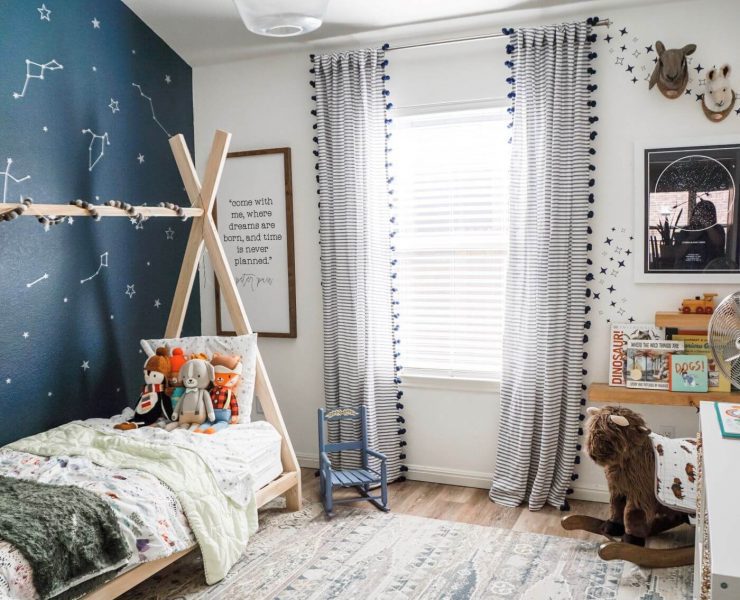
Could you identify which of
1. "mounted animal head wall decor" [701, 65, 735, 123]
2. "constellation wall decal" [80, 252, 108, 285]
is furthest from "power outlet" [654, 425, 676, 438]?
"constellation wall decal" [80, 252, 108, 285]

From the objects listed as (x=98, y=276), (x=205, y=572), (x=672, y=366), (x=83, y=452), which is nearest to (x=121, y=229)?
(x=98, y=276)

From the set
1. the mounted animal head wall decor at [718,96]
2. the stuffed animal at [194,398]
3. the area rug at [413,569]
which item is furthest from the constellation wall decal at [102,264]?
the mounted animal head wall decor at [718,96]

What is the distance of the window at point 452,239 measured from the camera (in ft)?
12.0

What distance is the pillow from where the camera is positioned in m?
3.43

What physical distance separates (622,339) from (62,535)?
247cm

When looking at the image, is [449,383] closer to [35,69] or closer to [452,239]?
[452,239]

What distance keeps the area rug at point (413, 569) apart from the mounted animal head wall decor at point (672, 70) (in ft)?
6.60

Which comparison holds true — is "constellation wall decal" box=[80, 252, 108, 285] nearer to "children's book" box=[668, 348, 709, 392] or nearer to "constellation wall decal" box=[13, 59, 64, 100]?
"constellation wall decal" box=[13, 59, 64, 100]

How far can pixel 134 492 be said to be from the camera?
8.23 ft

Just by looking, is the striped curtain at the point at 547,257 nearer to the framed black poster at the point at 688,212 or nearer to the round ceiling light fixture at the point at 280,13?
the framed black poster at the point at 688,212

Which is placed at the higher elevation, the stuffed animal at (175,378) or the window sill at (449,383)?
the stuffed animal at (175,378)

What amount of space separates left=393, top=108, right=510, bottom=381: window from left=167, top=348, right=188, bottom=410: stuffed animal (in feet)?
3.86

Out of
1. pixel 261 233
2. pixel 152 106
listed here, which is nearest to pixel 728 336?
pixel 261 233

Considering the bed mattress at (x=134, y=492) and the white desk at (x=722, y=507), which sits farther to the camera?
the bed mattress at (x=134, y=492)
